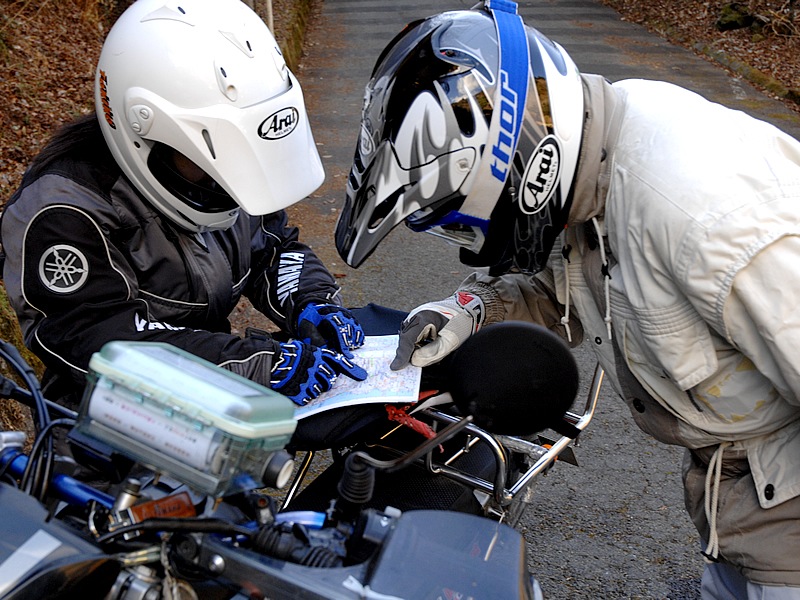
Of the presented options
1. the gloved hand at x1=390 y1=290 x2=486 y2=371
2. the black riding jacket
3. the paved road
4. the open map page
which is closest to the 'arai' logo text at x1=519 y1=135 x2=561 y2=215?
the gloved hand at x1=390 y1=290 x2=486 y2=371

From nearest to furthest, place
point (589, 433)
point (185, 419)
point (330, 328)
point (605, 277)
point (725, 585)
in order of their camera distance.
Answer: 1. point (185, 419)
2. point (605, 277)
3. point (725, 585)
4. point (330, 328)
5. point (589, 433)

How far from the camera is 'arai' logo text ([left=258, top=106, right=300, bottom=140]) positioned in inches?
86.6

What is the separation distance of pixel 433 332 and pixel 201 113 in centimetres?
82

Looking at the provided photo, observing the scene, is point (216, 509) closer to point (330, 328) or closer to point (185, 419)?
point (185, 419)

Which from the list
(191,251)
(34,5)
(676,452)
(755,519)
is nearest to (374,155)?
(191,251)

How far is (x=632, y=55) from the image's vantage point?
1132 cm

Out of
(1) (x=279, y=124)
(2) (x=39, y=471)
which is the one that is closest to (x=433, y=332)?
(1) (x=279, y=124)

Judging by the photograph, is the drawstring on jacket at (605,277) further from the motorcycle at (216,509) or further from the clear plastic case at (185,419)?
the clear plastic case at (185,419)

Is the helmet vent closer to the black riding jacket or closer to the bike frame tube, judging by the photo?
the black riding jacket

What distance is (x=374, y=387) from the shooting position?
212cm

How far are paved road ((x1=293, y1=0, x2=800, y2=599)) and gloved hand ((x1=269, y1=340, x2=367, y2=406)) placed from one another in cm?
147

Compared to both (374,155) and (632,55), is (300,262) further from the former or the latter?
(632,55)

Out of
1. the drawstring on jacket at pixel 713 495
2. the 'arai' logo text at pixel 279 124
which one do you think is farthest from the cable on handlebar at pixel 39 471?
the drawstring on jacket at pixel 713 495

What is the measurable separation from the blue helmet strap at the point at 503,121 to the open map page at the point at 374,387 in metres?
0.46
